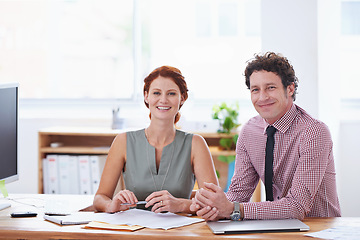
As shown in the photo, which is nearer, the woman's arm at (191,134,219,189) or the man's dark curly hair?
the man's dark curly hair

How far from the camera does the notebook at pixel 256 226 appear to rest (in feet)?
6.36

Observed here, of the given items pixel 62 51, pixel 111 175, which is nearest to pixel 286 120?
pixel 111 175

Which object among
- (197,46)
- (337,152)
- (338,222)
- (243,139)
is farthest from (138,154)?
(197,46)

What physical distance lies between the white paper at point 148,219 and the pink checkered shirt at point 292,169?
10.3 inches

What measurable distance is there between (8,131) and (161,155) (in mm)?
728

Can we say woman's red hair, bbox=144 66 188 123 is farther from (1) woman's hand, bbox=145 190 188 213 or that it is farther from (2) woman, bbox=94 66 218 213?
(1) woman's hand, bbox=145 190 188 213

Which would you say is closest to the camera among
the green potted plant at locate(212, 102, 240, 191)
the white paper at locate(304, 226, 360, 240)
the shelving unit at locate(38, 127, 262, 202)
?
the white paper at locate(304, 226, 360, 240)

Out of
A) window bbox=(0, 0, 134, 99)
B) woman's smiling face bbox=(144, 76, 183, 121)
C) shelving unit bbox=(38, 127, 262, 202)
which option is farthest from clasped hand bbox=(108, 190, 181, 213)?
window bbox=(0, 0, 134, 99)

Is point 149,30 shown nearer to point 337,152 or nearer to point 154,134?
point 337,152

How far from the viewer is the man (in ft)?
6.93

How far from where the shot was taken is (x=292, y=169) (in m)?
2.36

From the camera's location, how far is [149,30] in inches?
199

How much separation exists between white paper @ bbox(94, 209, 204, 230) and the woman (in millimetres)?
350

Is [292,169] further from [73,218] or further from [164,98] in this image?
[73,218]
